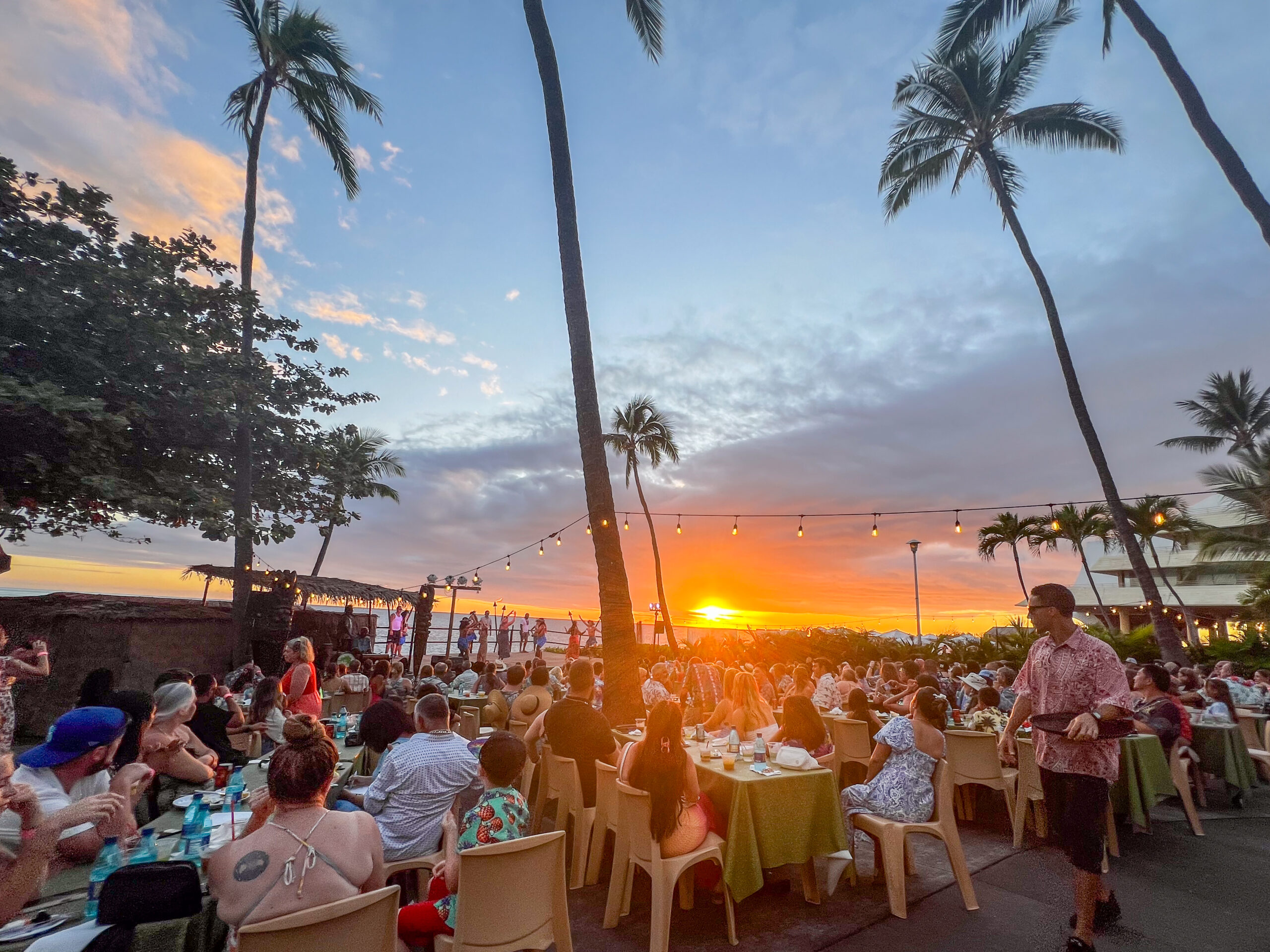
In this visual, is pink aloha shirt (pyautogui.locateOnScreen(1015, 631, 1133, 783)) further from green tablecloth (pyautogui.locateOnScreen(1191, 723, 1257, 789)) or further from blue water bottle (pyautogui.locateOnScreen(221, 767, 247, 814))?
green tablecloth (pyautogui.locateOnScreen(1191, 723, 1257, 789))

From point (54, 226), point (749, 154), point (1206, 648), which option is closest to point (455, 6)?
point (749, 154)

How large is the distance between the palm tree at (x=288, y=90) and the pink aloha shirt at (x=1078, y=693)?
549 inches

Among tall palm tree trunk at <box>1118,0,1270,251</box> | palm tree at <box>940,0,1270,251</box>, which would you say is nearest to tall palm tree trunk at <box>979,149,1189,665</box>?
palm tree at <box>940,0,1270,251</box>

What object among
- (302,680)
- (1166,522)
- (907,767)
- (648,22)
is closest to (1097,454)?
(907,767)

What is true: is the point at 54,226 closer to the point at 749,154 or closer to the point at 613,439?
the point at 749,154

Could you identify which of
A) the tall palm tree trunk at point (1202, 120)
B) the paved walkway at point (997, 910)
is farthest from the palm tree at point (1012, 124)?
the paved walkway at point (997, 910)

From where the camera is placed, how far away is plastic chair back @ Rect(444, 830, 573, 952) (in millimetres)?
2252

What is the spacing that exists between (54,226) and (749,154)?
11982 mm

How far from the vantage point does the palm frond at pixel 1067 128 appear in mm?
12289

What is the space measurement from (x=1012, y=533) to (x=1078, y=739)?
1007 inches

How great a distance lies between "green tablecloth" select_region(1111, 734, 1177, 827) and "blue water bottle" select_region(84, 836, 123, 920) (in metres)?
7.31

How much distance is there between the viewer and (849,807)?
4.25 metres

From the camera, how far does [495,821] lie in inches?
111

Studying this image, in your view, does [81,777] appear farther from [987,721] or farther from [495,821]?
[987,721]
